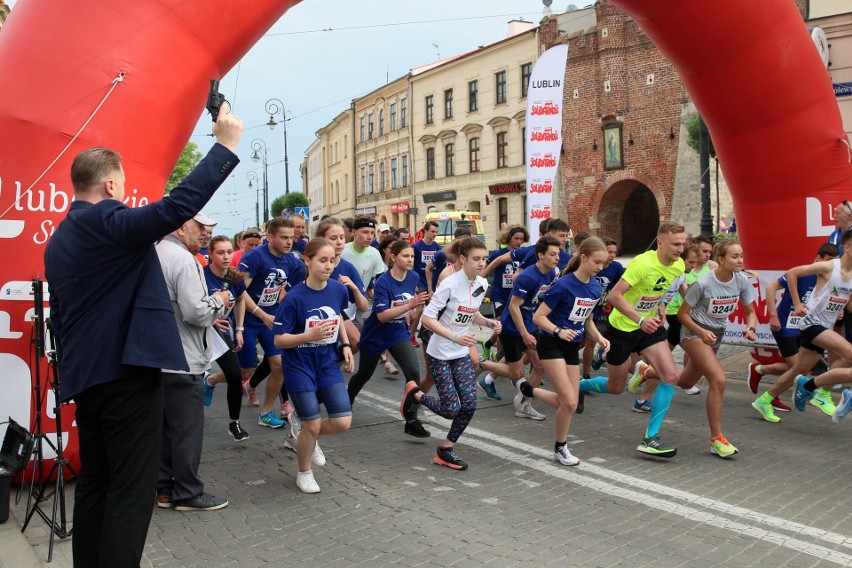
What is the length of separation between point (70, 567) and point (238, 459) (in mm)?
2133

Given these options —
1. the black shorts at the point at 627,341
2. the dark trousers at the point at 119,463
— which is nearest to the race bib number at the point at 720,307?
the black shorts at the point at 627,341

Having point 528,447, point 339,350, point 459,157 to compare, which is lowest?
point 528,447

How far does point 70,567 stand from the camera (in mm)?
3803

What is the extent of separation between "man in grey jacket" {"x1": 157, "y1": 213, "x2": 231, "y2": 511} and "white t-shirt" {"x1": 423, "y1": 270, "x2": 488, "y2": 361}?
1691 millimetres

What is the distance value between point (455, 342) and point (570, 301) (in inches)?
37.7

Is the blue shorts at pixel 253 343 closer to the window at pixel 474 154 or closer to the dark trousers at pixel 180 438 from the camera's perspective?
the dark trousers at pixel 180 438

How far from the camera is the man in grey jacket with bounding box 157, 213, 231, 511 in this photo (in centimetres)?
459

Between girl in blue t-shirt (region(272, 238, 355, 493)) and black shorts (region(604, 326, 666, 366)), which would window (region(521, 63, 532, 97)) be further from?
girl in blue t-shirt (region(272, 238, 355, 493))

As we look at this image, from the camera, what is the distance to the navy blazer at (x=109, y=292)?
290 centimetres

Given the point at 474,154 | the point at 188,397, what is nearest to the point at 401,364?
the point at 188,397

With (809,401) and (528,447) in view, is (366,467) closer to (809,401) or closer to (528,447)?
(528,447)

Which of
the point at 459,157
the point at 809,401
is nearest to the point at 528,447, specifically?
the point at 809,401

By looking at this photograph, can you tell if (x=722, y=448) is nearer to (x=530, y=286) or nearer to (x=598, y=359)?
(x=530, y=286)

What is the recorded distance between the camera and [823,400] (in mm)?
6754
